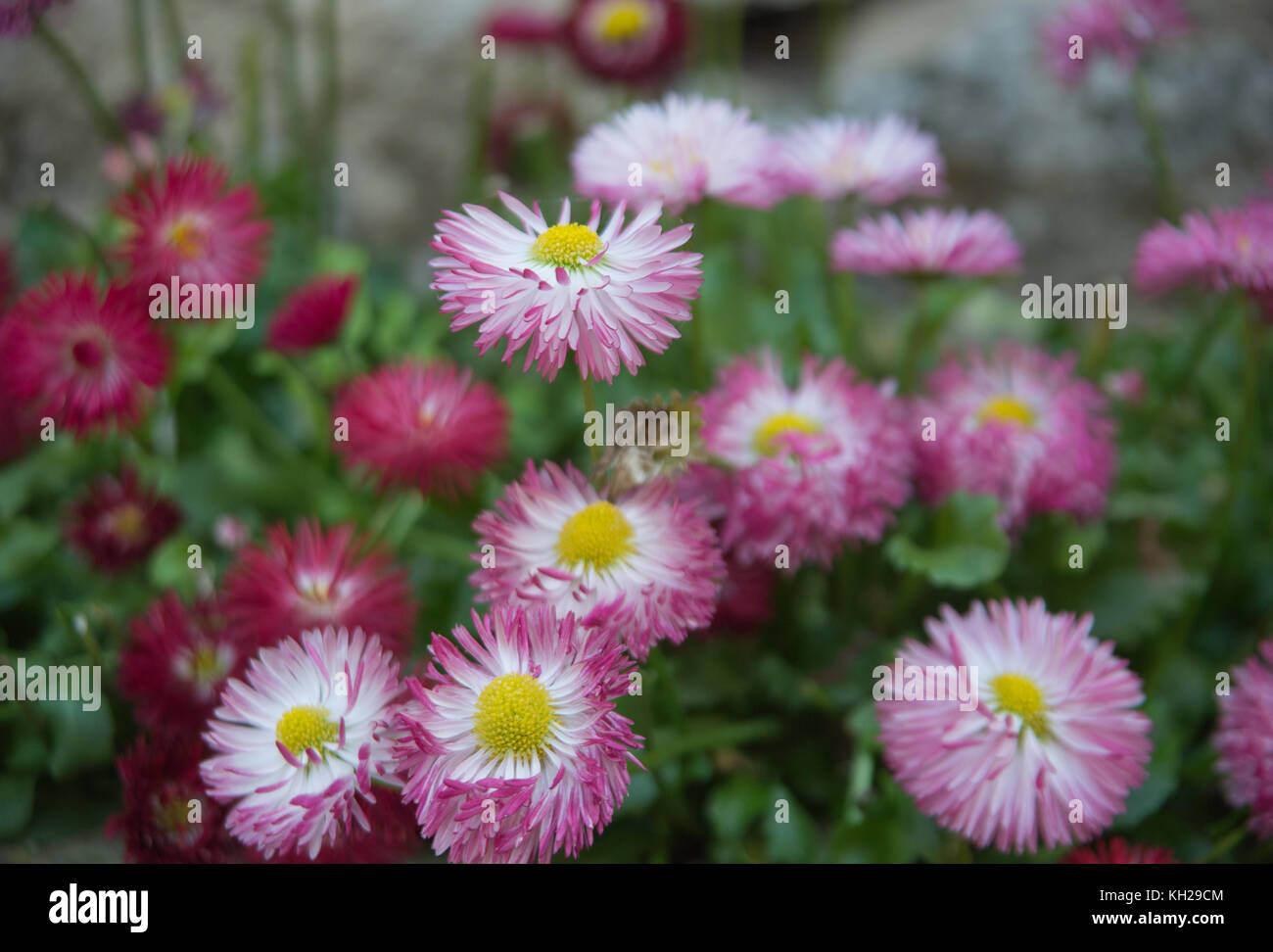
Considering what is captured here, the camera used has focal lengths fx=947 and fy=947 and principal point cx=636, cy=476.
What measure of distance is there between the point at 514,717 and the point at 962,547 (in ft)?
1.24

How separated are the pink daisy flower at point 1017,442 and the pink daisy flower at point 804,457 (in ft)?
0.14

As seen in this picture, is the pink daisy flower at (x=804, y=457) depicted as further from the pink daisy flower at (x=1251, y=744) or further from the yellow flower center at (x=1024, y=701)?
the pink daisy flower at (x=1251, y=744)

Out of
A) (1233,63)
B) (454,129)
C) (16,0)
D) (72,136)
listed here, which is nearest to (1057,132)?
(1233,63)

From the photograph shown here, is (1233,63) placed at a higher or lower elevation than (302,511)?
higher

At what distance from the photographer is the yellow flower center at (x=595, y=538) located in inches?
19.6

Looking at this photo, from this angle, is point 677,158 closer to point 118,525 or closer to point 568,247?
point 568,247

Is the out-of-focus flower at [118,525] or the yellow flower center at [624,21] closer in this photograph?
the out-of-focus flower at [118,525]

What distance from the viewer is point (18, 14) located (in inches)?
28.2

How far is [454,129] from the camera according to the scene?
163cm

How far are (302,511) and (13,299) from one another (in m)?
0.37

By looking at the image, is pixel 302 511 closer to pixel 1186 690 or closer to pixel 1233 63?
pixel 1186 690

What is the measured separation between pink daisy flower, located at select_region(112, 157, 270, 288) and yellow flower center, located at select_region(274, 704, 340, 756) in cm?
40

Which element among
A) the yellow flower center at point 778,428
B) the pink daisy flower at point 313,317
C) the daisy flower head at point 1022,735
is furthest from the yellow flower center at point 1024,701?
the pink daisy flower at point 313,317

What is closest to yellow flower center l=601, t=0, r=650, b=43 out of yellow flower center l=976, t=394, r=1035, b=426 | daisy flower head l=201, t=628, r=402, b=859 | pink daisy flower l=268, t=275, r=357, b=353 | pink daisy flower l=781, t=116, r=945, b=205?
pink daisy flower l=781, t=116, r=945, b=205
